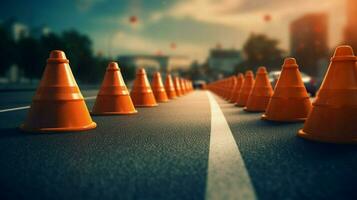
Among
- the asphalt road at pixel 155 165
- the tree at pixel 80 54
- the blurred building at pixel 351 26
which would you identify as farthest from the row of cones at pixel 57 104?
the blurred building at pixel 351 26

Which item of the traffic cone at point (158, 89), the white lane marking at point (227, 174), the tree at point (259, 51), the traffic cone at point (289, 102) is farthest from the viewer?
the tree at point (259, 51)

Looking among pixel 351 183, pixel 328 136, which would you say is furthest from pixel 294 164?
pixel 328 136

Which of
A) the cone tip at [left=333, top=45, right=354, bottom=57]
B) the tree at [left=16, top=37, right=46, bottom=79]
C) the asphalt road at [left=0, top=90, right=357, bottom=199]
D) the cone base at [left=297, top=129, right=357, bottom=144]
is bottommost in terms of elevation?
the asphalt road at [left=0, top=90, right=357, bottom=199]

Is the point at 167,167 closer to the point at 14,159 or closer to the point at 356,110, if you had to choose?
the point at 14,159

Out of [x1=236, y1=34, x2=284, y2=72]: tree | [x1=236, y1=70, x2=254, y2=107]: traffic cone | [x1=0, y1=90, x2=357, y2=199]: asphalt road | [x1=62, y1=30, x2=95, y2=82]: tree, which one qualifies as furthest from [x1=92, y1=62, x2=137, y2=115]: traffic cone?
[x1=236, y1=34, x2=284, y2=72]: tree

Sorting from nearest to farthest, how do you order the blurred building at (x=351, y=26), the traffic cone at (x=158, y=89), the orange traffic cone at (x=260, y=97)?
1. the orange traffic cone at (x=260, y=97)
2. the traffic cone at (x=158, y=89)
3. the blurred building at (x=351, y=26)

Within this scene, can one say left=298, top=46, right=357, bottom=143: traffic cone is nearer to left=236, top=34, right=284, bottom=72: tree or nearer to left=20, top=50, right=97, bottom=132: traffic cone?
left=20, top=50, right=97, bottom=132: traffic cone

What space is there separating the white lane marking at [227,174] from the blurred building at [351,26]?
90.8m

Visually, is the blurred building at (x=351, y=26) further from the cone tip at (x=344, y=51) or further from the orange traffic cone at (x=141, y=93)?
the cone tip at (x=344, y=51)

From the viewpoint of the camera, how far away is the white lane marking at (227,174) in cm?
247

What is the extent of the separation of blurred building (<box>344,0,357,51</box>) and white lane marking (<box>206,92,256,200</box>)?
90787mm

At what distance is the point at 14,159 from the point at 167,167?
1.40 meters

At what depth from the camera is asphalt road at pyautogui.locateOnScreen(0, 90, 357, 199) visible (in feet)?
8.39

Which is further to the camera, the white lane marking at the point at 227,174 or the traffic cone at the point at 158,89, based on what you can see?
the traffic cone at the point at 158,89
